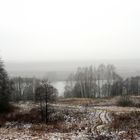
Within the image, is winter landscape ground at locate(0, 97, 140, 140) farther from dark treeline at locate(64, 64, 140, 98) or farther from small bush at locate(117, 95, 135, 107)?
dark treeline at locate(64, 64, 140, 98)

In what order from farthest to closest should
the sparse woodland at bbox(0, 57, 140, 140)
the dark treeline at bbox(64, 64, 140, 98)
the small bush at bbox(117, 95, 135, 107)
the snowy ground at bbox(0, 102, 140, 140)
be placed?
the dark treeline at bbox(64, 64, 140, 98) → the small bush at bbox(117, 95, 135, 107) → the sparse woodland at bbox(0, 57, 140, 140) → the snowy ground at bbox(0, 102, 140, 140)

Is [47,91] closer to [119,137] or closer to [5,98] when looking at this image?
[5,98]

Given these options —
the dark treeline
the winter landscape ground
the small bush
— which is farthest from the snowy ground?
the dark treeline

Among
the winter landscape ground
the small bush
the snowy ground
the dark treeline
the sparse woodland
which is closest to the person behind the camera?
the snowy ground

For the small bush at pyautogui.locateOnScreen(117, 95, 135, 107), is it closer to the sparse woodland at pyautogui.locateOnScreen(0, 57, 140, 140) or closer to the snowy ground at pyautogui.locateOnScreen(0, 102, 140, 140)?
the sparse woodland at pyautogui.locateOnScreen(0, 57, 140, 140)

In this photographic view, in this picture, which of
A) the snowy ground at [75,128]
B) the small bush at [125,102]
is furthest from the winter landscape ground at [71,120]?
the small bush at [125,102]

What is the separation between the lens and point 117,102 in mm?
55281

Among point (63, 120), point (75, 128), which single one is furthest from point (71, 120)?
point (75, 128)

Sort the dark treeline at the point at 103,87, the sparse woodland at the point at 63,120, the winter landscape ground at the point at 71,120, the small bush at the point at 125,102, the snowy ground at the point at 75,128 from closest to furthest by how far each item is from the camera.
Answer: the snowy ground at the point at 75,128
the sparse woodland at the point at 63,120
the winter landscape ground at the point at 71,120
the small bush at the point at 125,102
the dark treeline at the point at 103,87

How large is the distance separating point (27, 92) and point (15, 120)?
72023 mm

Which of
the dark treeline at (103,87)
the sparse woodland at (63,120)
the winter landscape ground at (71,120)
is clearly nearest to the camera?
the sparse woodland at (63,120)

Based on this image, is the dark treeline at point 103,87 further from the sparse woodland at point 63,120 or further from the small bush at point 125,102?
the sparse woodland at point 63,120

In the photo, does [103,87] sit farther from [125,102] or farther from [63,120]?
[63,120]

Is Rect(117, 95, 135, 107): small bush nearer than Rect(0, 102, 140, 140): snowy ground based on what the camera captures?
No
